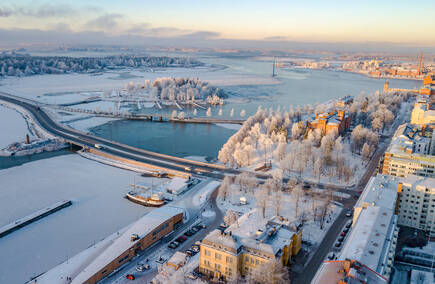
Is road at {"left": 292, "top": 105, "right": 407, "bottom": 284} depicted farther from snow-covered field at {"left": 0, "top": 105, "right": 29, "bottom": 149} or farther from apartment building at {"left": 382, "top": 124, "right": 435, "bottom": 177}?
snow-covered field at {"left": 0, "top": 105, "right": 29, "bottom": 149}

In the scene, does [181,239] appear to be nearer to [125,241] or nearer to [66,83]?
[125,241]

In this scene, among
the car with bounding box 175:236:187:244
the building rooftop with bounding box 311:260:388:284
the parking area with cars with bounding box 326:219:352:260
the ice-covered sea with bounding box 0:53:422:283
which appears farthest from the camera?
the car with bounding box 175:236:187:244

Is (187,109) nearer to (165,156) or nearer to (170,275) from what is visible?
(165,156)

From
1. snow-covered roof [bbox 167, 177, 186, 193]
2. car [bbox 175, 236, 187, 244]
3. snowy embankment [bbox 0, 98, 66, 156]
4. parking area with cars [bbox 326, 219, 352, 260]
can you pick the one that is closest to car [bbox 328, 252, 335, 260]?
parking area with cars [bbox 326, 219, 352, 260]

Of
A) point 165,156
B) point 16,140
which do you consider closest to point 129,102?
point 16,140

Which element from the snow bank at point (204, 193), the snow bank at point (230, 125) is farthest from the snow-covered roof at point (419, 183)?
the snow bank at point (230, 125)

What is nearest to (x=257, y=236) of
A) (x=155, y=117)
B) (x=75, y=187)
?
(x=75, y=187)
